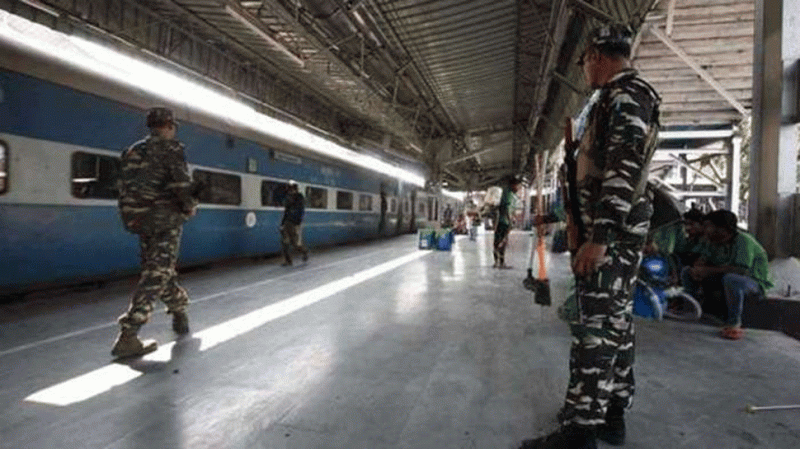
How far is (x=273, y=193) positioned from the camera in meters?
9.43

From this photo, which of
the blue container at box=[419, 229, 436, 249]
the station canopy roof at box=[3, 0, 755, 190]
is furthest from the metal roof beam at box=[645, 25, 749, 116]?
the blue container at box=[419, 229, 436, 249]

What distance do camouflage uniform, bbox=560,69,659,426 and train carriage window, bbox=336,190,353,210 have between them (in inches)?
427

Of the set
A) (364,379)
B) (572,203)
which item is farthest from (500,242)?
(572,203)

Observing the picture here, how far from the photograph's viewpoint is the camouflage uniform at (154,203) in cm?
338

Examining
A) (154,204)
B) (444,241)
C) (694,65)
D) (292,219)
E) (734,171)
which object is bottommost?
(444,241)

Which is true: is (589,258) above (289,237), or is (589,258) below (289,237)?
above

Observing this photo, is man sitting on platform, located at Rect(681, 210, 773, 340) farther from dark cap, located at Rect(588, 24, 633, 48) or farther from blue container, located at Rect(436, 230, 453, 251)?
blue container, located at Rect(436, 230, 453, 251)

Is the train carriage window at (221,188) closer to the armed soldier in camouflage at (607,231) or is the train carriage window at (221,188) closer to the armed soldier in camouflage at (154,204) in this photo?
the armed soldier in camouflage at (154,204)

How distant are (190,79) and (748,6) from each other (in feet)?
26.3

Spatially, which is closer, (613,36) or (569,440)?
(569,440)

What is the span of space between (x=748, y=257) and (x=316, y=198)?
886 centimetres

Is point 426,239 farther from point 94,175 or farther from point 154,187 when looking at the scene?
point 154,187

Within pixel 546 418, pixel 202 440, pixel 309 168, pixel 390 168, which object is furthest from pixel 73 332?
pixel 390 168

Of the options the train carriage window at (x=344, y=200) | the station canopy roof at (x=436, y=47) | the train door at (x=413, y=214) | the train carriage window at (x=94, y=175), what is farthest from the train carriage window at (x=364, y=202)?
the train carriage window at (x=94, y=175)
